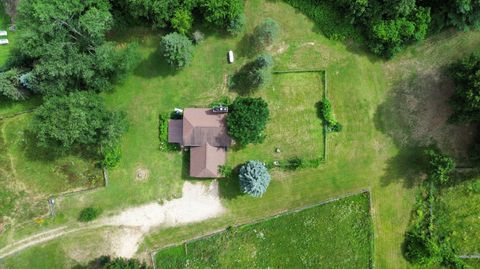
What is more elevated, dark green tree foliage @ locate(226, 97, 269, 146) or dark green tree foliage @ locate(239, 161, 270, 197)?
dark green tree foliage @ locate(226, 97, 269, 146)

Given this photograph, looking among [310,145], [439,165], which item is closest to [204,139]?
[310,145]

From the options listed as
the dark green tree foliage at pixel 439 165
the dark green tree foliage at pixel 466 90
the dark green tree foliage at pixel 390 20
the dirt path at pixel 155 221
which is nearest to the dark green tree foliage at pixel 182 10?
the dark green tree foliage at pixel 390 20

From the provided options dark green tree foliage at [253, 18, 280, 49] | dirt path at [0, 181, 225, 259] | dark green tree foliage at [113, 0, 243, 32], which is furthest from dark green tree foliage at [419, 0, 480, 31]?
dirt path at [0, 181, 225, 259]

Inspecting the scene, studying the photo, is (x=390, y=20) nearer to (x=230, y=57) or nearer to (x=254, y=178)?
(x=230, y=57)

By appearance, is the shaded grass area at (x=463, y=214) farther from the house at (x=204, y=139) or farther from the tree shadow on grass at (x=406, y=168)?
the house at (x=204, y=139)

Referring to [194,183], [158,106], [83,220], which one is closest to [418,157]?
[194,183]

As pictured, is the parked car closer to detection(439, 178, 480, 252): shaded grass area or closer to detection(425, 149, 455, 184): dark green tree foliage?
detection(425, 149, 455, 184): dark green tree foliage
